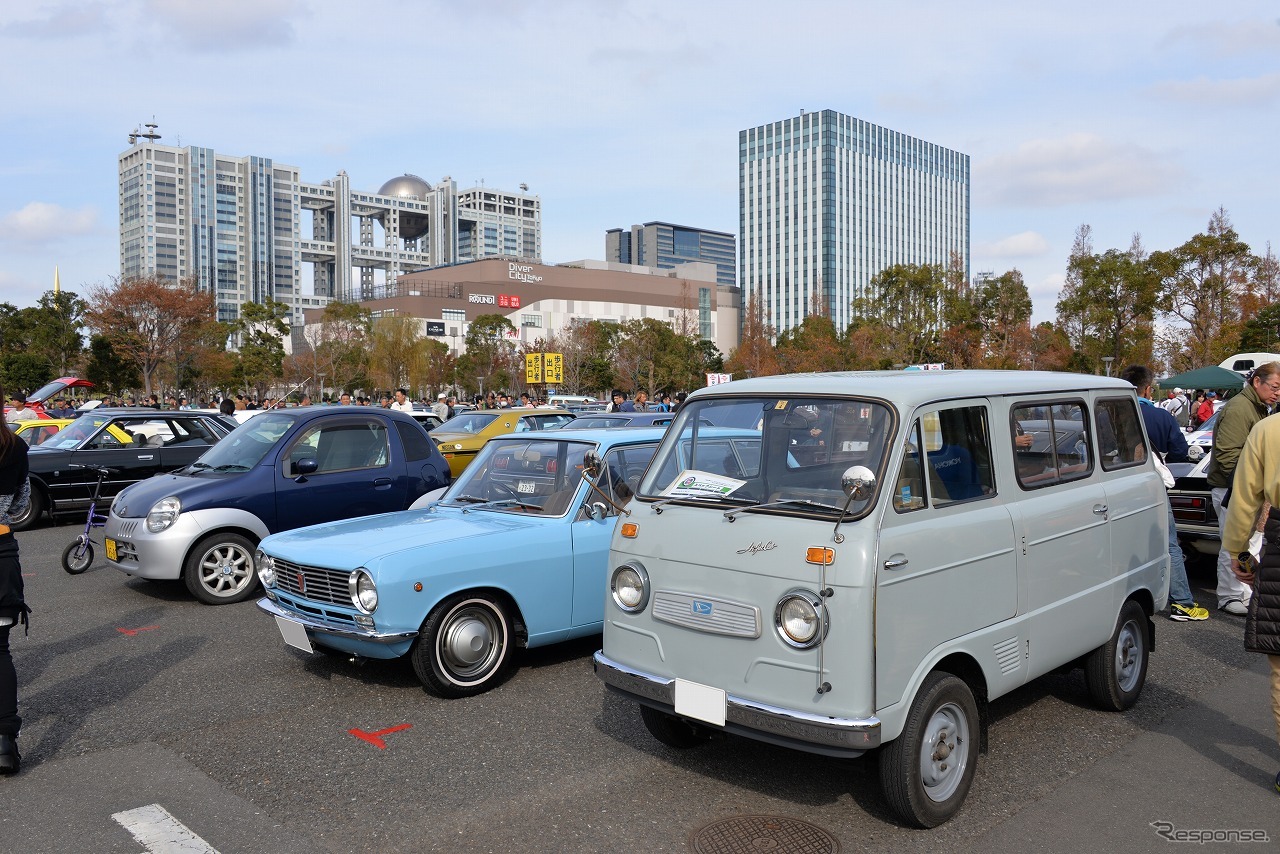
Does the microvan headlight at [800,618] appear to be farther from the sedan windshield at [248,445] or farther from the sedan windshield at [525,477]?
the sedan windshield at [248,445]

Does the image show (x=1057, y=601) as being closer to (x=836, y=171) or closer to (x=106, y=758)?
(x=106, y=758)

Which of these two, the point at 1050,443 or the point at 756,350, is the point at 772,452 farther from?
the point at 756,350

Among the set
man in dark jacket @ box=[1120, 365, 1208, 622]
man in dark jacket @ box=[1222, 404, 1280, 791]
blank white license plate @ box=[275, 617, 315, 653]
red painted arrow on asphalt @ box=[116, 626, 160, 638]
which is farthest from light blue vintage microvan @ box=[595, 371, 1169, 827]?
red painted arrow on asphalt @ box=[116, 626, 160, 638]

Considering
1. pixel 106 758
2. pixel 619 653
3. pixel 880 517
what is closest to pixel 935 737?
pixel 880 517

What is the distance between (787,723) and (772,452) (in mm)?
1378

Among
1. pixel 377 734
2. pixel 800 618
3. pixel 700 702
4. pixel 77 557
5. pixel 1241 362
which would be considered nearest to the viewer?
pixel 800 618

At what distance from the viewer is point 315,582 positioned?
575cm

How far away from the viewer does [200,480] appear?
8.82m

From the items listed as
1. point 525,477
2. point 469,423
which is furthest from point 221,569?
point 469,423

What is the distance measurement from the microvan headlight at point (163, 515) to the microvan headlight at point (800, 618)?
261 inches

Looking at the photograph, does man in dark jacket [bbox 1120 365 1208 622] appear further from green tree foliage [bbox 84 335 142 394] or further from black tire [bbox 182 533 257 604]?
green tree foliage [bbox 84 335 142 394]

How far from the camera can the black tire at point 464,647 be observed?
5.60m

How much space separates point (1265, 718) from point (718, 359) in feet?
268

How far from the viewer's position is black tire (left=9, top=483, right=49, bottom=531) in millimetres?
13461
